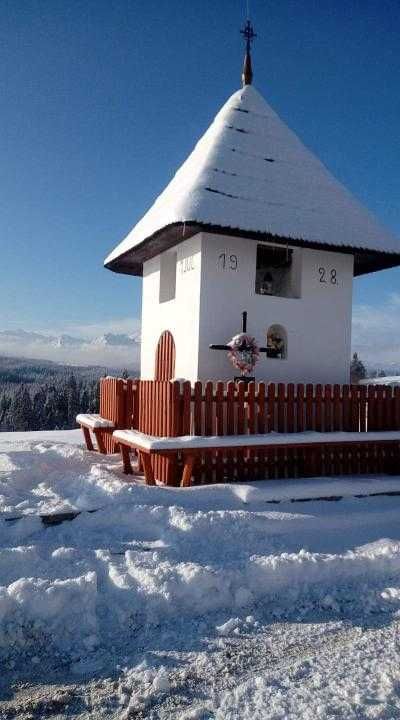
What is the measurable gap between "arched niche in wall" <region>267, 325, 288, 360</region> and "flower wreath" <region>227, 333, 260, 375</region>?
1.10m

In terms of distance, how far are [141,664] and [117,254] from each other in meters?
9.96

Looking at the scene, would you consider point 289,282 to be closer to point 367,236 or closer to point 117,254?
point 367,236

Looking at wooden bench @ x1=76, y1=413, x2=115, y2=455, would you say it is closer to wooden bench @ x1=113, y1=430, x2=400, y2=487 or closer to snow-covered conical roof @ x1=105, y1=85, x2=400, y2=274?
wooden bench @ x1=113, y1=430, x2=400, y2=487

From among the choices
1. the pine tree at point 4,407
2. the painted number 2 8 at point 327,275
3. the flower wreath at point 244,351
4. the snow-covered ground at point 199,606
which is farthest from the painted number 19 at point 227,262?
the pine tree at point 4,407

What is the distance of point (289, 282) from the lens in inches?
455

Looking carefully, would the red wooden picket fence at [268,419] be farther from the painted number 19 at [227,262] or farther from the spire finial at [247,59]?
the spire finial at [247,59]

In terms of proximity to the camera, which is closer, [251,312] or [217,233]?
[217,233]

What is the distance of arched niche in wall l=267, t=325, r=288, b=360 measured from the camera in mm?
10211

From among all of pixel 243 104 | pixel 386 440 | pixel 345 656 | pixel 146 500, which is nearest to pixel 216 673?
pixel 345 656

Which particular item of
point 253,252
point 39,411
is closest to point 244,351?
point 253,252

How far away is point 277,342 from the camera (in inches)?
408

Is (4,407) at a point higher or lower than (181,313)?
lower

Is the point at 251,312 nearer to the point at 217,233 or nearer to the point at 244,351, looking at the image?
the point at 244,351

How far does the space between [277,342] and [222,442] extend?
3926 mm
